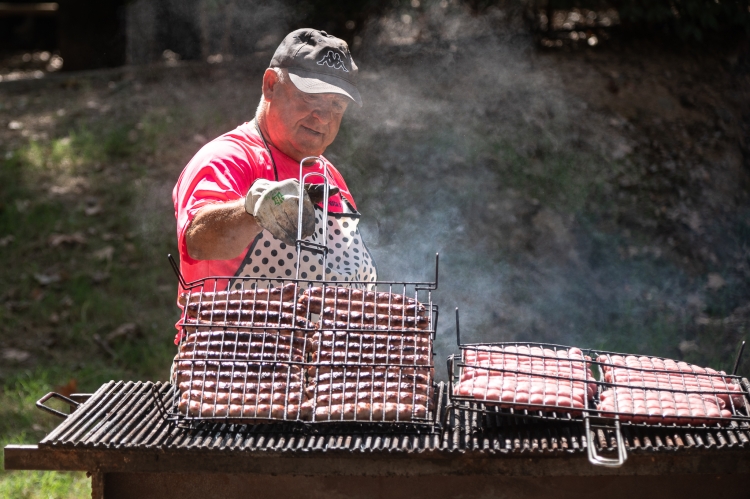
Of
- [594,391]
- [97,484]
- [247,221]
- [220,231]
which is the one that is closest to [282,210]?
[247,221]

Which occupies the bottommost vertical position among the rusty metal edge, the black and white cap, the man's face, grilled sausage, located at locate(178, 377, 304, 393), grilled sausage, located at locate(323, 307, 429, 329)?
the rusty metal edge

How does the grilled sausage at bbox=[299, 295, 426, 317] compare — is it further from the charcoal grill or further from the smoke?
the smoke

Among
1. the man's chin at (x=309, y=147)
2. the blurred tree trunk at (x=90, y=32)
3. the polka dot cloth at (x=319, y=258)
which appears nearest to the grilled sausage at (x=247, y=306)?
the polka dot cloth at (x=319, y=258)

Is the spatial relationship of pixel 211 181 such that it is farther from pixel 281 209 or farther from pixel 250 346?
pixel 250 346

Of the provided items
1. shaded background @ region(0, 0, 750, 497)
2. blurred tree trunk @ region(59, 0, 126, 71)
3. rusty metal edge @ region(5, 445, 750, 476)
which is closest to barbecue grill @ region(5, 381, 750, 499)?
rusty metal edge @ region(5, 445, 750, 476)

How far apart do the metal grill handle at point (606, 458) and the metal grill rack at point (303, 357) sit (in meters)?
0.54

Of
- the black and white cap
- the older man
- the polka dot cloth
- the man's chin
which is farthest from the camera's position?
the man's chin

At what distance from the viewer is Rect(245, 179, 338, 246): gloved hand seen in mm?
2615

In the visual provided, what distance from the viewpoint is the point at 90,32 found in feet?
35.8

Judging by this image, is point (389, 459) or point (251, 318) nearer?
point (389, 459)

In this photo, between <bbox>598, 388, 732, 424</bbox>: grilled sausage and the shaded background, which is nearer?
<bbox>598, 388, 732, 424</bbox>: grilled sausage

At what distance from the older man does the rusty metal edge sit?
699 mm

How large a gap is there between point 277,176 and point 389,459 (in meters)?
1.41

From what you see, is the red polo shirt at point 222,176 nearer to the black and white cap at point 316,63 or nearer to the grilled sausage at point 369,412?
the black and white cap at point 316,63
